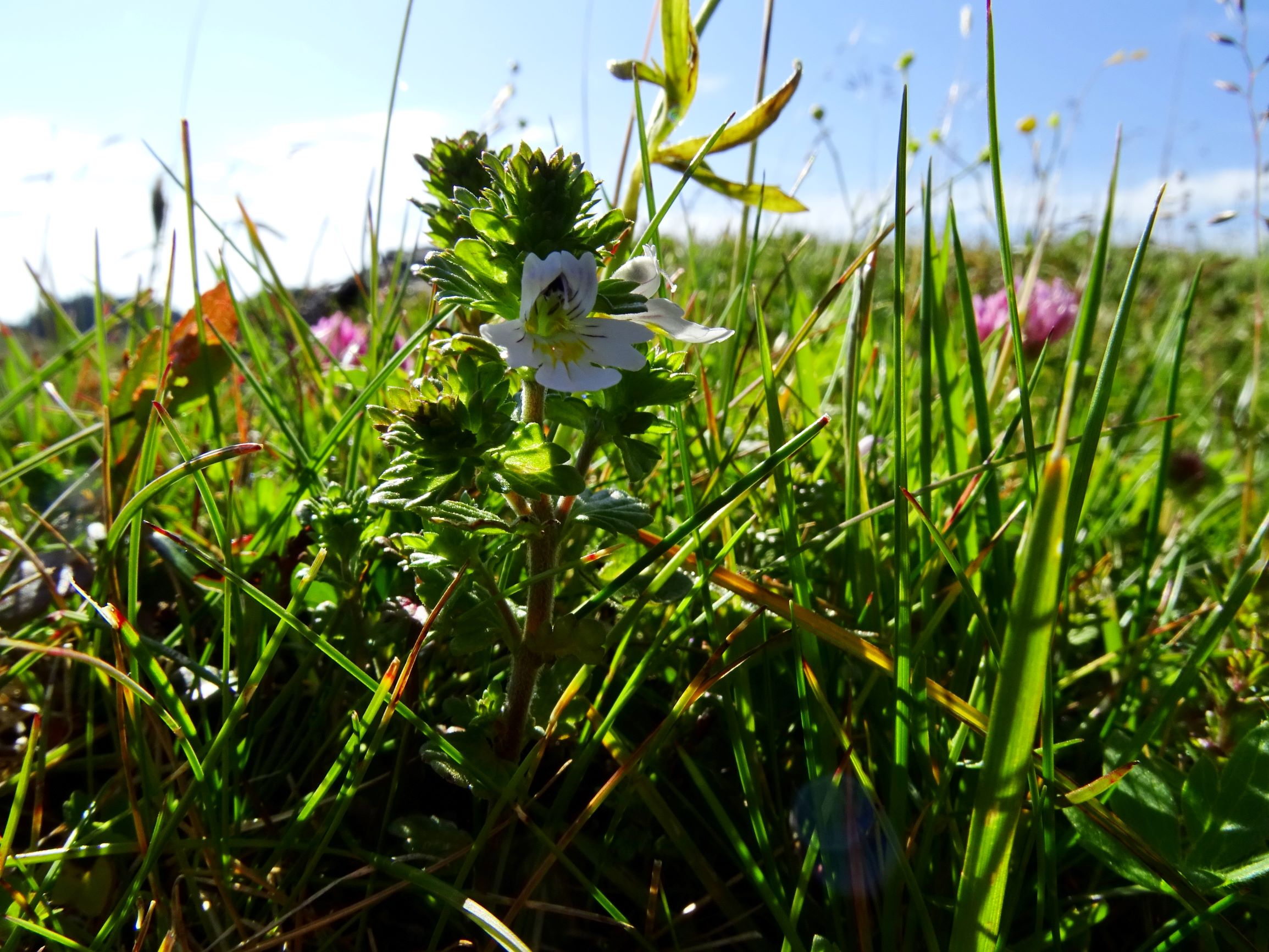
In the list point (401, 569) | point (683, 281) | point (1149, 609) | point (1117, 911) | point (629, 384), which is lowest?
point (1117, 911)

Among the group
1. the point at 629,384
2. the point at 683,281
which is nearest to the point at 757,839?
the point at 629,384

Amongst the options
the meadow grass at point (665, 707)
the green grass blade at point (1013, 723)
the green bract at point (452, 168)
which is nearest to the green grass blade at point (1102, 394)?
the meadow grass at point (665, 707)

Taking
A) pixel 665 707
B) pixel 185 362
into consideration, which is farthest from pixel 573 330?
pixel 185 362

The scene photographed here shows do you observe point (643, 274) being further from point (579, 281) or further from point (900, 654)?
point (900, 654)

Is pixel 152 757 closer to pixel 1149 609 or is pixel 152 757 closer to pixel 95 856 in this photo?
pixel 95 856

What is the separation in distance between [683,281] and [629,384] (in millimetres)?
1811

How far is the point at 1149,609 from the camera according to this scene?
59.3 inches

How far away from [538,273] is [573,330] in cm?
7

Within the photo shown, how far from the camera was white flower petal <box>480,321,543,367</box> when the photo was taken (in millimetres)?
764

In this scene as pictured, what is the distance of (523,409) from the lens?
90cm

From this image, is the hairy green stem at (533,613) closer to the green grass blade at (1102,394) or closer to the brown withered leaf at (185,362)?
the green grass blade at (1102,394)

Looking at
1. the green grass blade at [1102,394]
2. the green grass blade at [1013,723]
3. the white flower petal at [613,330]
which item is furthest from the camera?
the white flower petal at [613,330]

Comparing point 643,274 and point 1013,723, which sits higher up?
point 643,274

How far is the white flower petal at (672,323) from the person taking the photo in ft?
2.78
